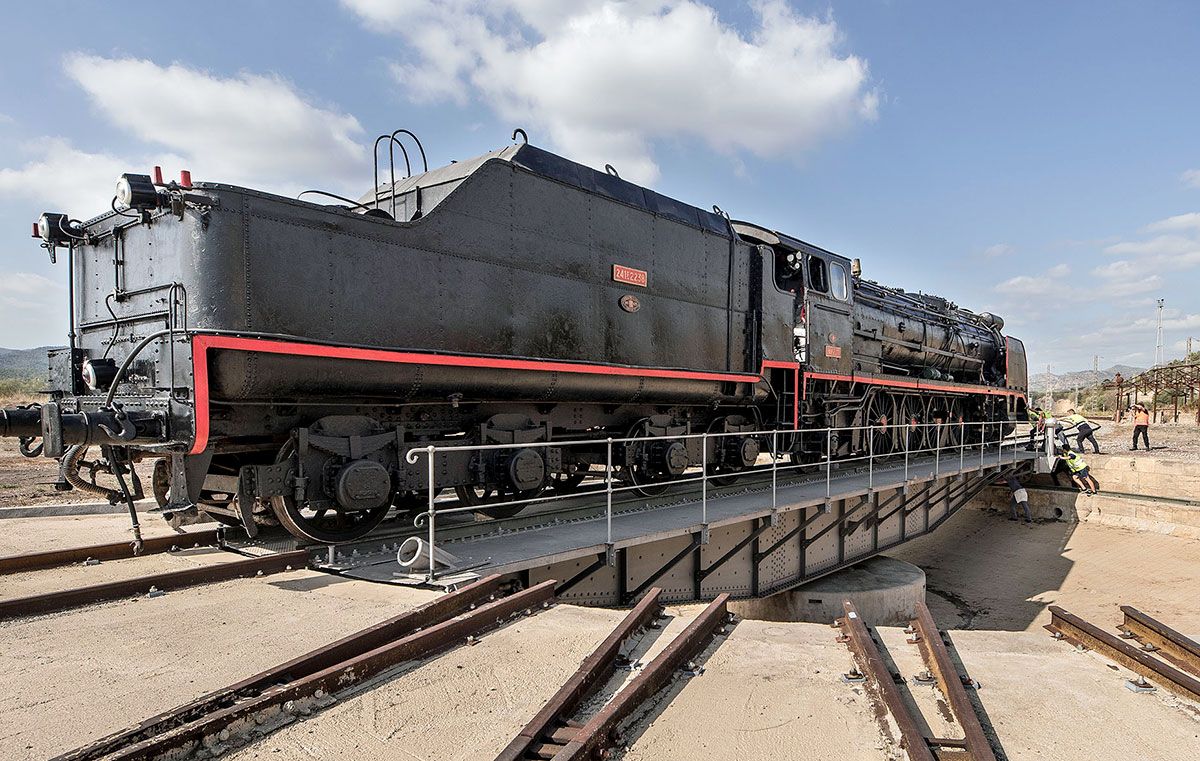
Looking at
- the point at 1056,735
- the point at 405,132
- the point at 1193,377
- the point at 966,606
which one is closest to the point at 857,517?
the point at 966,606

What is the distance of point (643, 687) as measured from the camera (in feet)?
11.6

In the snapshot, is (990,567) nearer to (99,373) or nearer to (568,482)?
(568,482)

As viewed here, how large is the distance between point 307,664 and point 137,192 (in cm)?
384

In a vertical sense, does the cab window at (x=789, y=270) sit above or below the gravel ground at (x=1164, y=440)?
above

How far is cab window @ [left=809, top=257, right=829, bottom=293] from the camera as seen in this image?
12188 mm

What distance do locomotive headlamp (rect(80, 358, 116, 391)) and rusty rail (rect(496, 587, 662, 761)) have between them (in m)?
4.96

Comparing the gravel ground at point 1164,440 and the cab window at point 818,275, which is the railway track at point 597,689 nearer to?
the cab window at point 818,275

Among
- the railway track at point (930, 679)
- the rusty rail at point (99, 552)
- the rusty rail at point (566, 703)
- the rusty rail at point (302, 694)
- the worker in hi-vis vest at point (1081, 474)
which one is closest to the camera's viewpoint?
the rusty rail at point (302, 694)

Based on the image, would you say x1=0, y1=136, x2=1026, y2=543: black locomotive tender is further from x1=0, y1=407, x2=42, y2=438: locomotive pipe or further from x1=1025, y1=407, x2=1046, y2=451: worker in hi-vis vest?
x1=1025, y1=407, x2=1046, y2=451: worker in hi-vis vest

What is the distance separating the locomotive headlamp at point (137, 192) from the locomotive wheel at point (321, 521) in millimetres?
2177

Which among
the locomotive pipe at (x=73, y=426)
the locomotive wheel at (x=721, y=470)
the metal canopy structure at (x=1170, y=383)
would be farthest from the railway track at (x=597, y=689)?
the metal canopy structure at (x=1170, y=383)

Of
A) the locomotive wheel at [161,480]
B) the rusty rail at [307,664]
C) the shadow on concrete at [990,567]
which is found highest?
the locomotive wheel at [161,480]

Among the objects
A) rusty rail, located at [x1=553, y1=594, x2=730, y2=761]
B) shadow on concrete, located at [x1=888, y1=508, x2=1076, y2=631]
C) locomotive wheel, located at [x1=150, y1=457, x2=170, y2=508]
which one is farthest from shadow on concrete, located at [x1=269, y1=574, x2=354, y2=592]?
shadow on concrete, located at [x1=888, y1=508, x2=1076, y2=631]

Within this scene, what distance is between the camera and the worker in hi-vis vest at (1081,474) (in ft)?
62.4
